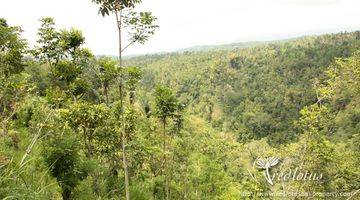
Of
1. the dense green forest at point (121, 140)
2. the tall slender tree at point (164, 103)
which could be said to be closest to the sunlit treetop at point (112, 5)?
the dense green forest at point (121, 140)

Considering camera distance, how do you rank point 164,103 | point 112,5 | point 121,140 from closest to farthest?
point 112,5, point 121,140, point 164,103

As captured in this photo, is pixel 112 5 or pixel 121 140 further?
pixel 121 140

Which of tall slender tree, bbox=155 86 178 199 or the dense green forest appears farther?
tall slender tree, bbox=155 86 178 199

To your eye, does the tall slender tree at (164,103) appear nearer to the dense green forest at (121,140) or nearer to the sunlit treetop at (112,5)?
the dense green forest at (121,140)

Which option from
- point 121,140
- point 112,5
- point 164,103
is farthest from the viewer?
point 164,103

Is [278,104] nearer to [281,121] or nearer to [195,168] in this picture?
[281,121]

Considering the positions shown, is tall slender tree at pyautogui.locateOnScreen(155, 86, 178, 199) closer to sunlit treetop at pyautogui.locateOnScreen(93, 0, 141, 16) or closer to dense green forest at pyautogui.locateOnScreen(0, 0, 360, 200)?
dense green forest at pyautogui.locateOnScreen(0, 0, 360, 200)

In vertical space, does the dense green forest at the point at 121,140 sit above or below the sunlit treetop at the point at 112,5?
below

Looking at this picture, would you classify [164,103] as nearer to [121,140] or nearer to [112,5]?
[121,140]

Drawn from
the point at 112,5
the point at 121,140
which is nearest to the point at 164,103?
the point at 121,140

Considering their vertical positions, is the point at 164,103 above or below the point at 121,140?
above

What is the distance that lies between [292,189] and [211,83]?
139491 millimetres

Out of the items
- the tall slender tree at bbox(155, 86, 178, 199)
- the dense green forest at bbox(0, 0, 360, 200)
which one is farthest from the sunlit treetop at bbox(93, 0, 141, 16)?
the tall slender tree at bbox(155, 86, 178, 199)

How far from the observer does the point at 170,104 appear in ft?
78.3
